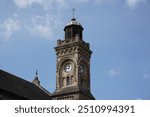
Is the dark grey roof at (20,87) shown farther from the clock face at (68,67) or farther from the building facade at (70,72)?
the clock face at (68,67)

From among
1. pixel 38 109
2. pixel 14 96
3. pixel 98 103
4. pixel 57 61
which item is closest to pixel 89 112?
pixel 98 103

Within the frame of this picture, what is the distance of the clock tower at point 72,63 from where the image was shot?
53781mm

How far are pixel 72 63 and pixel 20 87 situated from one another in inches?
318

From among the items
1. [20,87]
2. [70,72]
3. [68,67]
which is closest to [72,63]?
[68,67]

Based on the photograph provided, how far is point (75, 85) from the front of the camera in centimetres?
5344

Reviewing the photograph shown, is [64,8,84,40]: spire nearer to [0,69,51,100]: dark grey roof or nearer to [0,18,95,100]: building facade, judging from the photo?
[0,18,95,100]: building facade

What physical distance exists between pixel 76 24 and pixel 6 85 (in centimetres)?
1459

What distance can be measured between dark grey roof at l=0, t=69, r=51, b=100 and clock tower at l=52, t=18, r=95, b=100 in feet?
11.4

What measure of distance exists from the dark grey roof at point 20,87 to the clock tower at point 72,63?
11.4ft

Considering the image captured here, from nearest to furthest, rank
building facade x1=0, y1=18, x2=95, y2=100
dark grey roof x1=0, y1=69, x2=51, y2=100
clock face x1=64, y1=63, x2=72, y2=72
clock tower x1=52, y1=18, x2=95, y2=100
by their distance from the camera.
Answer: dark grey roof x1=0, y1=69, x2=51, y2=100
building facade x1=0, y1=18, x2=95, y2=100
clock tower x1=52, y1=18, x2=95, y2=100
clock face x1=64, y1=63, x2=72, y2=72

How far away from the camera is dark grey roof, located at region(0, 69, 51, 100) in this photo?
49031 mm

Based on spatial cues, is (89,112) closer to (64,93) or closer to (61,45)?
(64,93)

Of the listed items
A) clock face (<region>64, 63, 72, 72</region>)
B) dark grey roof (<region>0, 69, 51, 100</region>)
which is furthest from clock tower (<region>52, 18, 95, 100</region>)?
dark grey roof (<region>0, 69, 51, 100</region>)

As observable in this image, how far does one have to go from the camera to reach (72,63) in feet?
181
